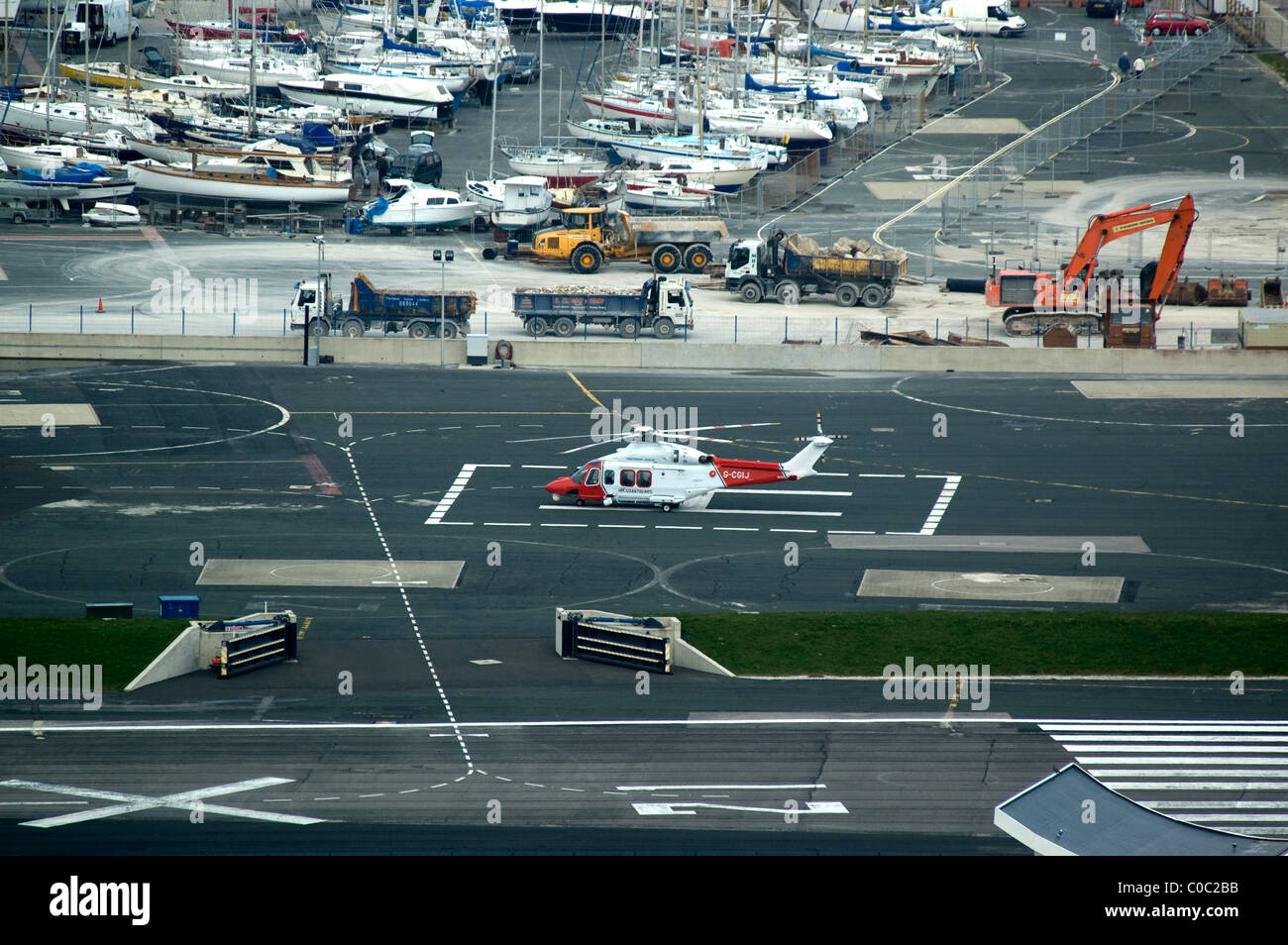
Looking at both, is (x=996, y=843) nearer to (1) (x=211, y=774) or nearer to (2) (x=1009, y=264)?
(1) (x=211, y=774)

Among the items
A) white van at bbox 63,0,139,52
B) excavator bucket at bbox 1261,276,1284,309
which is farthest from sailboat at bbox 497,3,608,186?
white van at bbox 63,0,139,52

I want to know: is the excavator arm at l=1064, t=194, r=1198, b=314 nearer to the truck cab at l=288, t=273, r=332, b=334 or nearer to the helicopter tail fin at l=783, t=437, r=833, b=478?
the helicopter tail fin at l=783, t=437, r=833, b=478

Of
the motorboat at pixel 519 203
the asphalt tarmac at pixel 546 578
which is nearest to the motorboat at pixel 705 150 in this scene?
the motorboat at pixel 519 203

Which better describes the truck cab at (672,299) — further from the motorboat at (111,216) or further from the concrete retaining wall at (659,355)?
the motorboat at (111,216)

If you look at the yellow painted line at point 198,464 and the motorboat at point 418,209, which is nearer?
the yellow painted line at point 198,464

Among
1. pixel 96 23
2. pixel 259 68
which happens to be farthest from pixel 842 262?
pixel 96 23

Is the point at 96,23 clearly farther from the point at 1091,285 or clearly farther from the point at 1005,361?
the point at 1005,361
